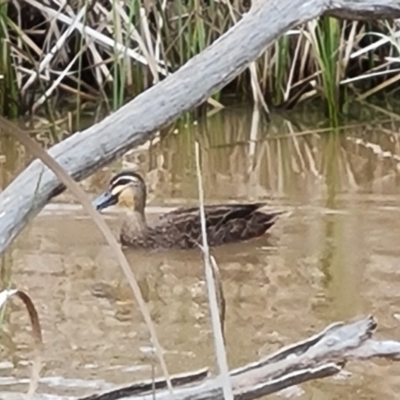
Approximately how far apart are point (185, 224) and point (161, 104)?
2.29m

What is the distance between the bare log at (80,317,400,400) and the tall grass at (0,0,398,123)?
11.2 feet

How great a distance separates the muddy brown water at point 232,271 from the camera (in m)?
2.48

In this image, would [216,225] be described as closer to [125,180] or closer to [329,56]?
[125,180]

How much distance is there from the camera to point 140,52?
5227 mm

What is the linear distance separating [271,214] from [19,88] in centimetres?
185

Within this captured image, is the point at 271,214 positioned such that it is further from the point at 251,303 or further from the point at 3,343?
the point at 3,343

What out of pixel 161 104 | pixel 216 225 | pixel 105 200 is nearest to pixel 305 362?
pixel 161 104

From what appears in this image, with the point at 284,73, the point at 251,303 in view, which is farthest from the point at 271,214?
the point at 284,73

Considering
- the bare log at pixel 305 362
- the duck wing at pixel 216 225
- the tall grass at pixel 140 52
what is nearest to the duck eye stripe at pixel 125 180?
the duck wing at pixel 216 225

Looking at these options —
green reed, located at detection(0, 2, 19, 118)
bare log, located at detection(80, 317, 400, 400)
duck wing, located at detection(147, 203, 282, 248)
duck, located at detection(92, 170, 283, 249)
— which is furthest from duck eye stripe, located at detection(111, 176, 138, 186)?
bare log, located at detection(80, 317, 400, 400)

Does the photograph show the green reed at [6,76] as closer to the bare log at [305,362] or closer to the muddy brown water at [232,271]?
the muddy brown water at [232,271]

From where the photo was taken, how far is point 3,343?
258 cm

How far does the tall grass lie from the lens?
16.5 feet

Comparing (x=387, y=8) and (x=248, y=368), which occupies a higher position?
(x=387, y=8)
